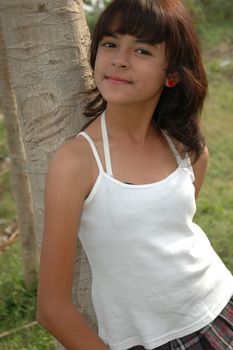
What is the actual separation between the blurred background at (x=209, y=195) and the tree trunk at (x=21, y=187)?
15 centimetres

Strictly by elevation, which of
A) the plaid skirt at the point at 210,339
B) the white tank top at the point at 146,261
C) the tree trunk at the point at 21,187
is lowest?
the tree trunk at the point at 21,187

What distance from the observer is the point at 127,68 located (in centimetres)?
162

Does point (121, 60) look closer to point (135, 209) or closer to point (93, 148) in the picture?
point (93, 148)

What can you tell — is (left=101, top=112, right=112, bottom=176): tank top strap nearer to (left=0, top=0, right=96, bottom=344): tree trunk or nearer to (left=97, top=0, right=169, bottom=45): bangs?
(left=0, top=0, right=96, bottom=344): tree trunk

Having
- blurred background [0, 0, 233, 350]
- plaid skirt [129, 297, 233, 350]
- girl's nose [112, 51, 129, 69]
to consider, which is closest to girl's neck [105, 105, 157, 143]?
girl's nose [112, 51, 129, 69]

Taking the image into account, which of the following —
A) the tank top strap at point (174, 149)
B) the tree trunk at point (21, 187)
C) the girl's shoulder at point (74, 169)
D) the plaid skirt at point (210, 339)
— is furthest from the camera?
the tree trunk at point (21, 187)

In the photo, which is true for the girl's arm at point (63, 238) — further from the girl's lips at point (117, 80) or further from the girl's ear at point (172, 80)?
the girl's ear at point (172, 80)

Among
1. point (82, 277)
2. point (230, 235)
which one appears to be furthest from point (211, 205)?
point (82, 277)

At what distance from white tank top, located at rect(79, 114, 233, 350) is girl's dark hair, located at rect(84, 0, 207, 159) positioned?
0.43ft

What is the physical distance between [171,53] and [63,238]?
1.97 feet

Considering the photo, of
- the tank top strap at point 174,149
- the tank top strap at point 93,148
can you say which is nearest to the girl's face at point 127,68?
the tank top strap at point 93,148

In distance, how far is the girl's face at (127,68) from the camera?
163 centimetres

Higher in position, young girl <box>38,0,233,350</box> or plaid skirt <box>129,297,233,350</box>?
young girl <box>38,0,233,350</box>

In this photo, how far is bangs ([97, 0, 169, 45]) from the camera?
5.22 feet
